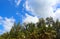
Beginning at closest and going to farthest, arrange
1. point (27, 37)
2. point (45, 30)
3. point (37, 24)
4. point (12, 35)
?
point (45, 30) → point (27, 37) → point (12, 35) → point (37, 24)

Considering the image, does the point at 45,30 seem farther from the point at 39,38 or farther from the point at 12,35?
the point at 12,35

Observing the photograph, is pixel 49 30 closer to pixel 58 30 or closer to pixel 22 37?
pixel 22 37

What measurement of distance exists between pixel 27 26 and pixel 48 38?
72.0ft

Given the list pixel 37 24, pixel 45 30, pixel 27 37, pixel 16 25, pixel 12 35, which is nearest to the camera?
pixel 45 30

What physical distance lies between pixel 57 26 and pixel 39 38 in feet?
70.6

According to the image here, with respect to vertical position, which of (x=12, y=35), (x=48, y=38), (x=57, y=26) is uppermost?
(x=57, y=26)

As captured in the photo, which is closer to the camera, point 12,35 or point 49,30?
point 49,30

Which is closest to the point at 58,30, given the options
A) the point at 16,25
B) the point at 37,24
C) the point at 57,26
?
the point at 57,26

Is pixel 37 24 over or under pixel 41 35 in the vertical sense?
over

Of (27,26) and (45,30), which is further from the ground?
(27,26)

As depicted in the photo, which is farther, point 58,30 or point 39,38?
point 58,30

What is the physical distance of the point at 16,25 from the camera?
223 ft

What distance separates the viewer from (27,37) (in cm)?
5600

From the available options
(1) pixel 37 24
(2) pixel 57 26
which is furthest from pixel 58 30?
(1) pixel 37 24
